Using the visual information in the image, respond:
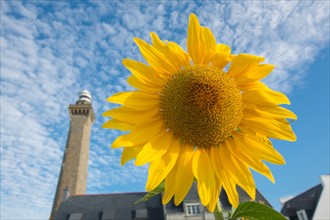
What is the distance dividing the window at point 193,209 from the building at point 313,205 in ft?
25.8

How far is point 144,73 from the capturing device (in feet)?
6.07

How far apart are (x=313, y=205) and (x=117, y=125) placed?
95.9ft

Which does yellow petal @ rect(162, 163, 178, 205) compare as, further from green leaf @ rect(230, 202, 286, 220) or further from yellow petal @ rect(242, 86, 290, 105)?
yellow petal @ rect(242, 86, 290, 105)

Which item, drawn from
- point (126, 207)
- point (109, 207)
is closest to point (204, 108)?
point (126, 207)

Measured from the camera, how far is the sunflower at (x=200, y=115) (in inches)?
66.7

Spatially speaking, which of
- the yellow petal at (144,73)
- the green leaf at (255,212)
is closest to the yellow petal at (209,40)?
the yellow petal at (144,73)

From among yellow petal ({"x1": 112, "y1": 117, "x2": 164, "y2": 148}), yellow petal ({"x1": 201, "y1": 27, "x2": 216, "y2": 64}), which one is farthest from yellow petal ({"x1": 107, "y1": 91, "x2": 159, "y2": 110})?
yellow petal ({"x1": 201, "y1": 27, "x2": 216, "y2": 64})

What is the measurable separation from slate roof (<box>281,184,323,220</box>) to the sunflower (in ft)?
91.9

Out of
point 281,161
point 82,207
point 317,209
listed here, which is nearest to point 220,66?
point 281,161

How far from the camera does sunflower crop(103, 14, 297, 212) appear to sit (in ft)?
5.56

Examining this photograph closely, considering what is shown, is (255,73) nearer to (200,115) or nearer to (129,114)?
(200,115)

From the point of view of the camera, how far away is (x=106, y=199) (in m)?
30.5

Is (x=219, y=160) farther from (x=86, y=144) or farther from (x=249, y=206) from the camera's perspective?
(x=86, y=144)

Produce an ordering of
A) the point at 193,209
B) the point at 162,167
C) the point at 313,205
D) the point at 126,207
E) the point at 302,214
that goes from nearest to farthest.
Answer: the point at 162,167, the point at 302,214, the point at 313,205, the point at 193,209, the point at 126,207
